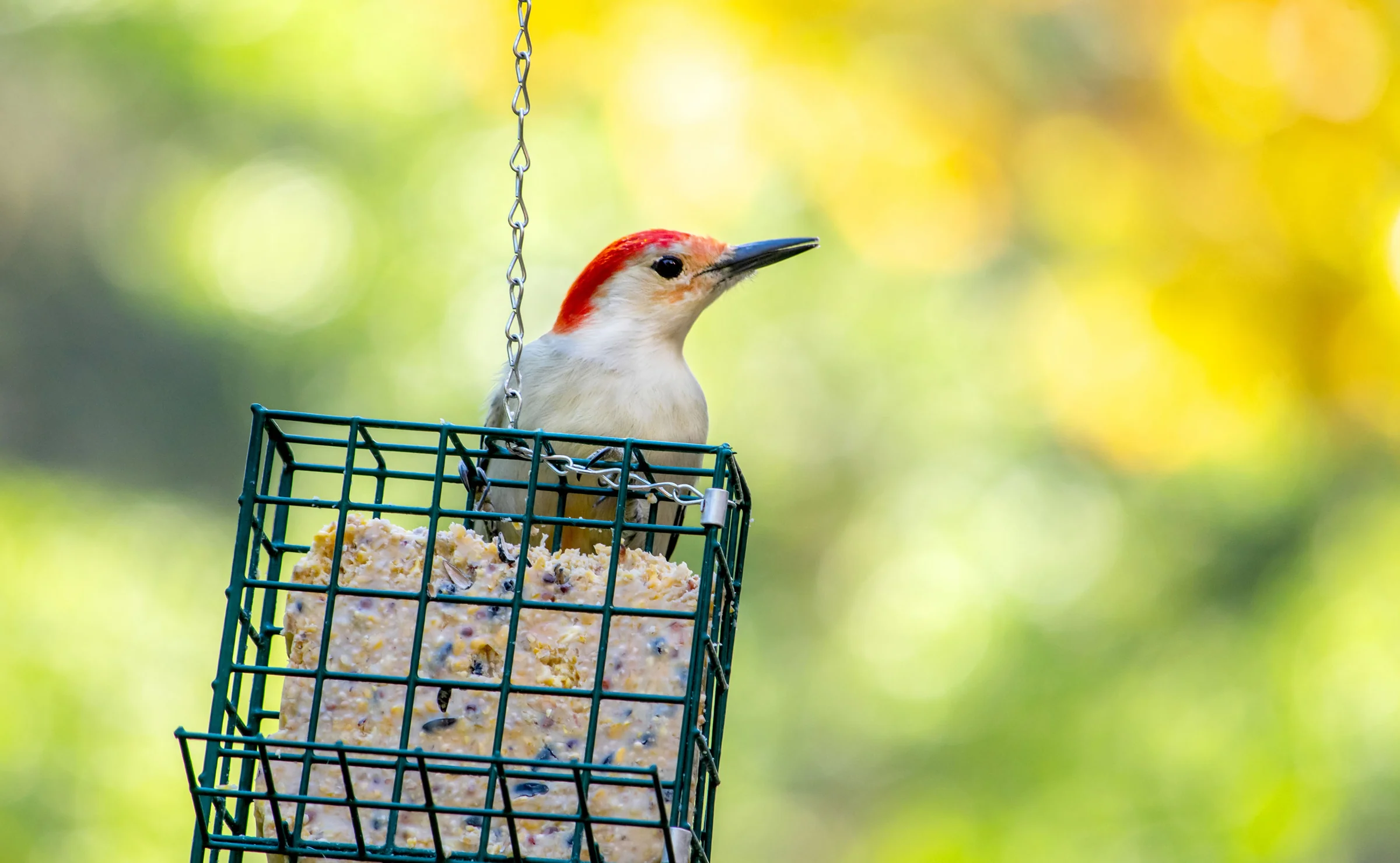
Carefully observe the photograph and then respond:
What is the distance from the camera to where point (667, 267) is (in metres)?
4.08

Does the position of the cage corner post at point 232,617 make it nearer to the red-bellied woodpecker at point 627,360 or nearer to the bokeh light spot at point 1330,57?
the red-bellied woodpecker at point 627,360

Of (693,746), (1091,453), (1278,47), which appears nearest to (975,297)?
(1091,453)

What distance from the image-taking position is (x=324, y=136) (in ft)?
20.3

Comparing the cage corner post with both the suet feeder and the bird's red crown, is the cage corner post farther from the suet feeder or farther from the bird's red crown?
the bird's red crown

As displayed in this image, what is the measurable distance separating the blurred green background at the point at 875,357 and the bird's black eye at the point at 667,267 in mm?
1768

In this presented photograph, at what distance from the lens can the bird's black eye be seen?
407cm

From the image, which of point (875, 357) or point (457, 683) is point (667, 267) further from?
point (875, 357)

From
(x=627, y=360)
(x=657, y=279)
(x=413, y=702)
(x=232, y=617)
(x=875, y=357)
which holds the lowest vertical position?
(x=413, y=702)

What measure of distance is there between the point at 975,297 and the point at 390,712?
4.28 meters

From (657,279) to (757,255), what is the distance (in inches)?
10.2

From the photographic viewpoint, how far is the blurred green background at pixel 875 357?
5.39 metres

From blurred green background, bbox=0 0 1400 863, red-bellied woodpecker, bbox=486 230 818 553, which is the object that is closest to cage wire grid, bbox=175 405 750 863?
red-bellied woodpecker, bbox=486 230 818 553

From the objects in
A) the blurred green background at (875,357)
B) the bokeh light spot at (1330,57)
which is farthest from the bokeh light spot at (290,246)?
the bokeh light spot at (1330,57)

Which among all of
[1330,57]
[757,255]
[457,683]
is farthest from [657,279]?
[1330,57]
